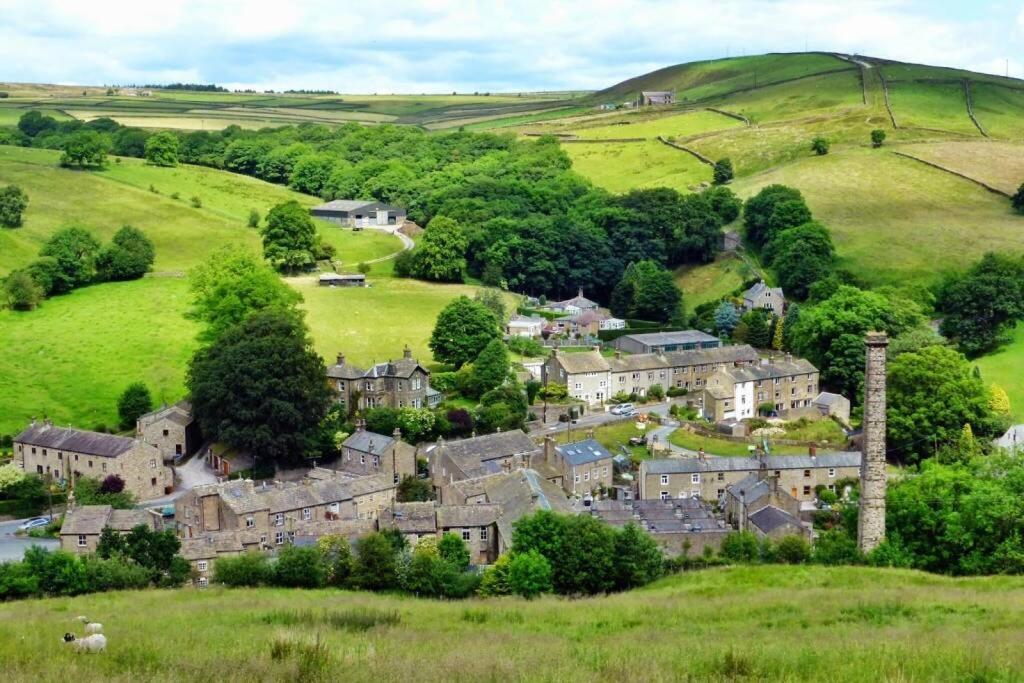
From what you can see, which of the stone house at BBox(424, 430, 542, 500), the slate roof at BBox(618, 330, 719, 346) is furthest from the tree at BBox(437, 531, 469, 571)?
the slate roof at BBox(618, 330, 719, 346)

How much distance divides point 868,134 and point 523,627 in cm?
11907

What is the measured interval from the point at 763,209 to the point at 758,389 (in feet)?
130

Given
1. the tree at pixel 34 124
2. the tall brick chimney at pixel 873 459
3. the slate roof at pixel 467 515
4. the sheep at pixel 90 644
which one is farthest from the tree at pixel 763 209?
the tree at pixel 34 124

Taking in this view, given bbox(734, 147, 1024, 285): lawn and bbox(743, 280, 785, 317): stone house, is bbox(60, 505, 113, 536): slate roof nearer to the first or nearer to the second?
bbox(743, 280, 785, 317): stone house

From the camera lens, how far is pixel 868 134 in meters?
131

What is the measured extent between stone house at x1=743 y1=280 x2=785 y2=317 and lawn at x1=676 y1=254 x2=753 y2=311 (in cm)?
433

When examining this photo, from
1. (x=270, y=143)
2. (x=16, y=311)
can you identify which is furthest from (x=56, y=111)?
(x=16, y=311)

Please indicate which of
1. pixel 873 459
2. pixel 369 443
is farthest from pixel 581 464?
pixel 873 459

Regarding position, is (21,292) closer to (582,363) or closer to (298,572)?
(582,363)

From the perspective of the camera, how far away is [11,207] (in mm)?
95062

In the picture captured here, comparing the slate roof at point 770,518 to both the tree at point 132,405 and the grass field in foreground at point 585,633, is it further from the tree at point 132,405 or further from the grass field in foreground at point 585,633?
the tree at point 132,405

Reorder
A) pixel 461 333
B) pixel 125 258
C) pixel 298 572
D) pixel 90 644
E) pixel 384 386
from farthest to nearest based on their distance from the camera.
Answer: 1. pixel 125 258
2. pixel 461 333
3. pixel 384 386
4. pixel 298 572
5. pixel 90 644

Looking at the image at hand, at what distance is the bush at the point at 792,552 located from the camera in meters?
40.9

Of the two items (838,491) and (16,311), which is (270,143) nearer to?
(16,311)
